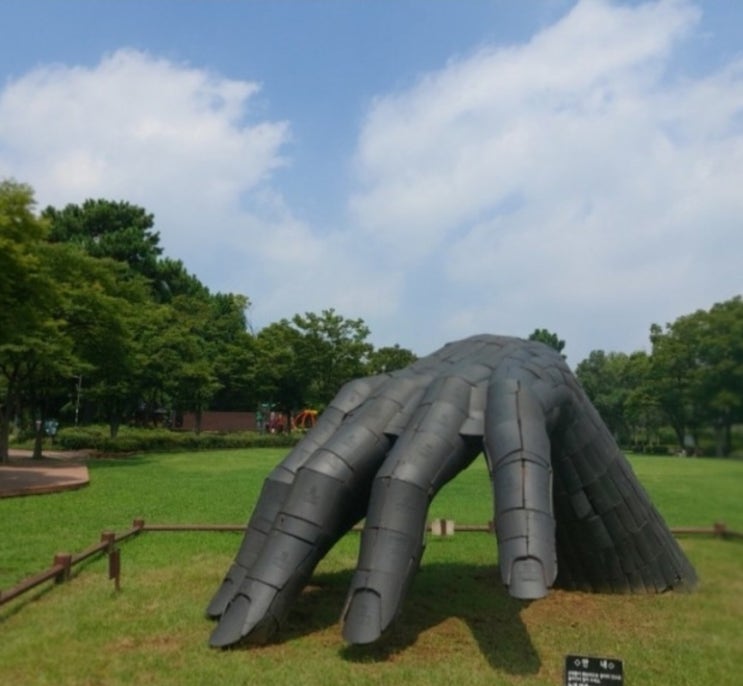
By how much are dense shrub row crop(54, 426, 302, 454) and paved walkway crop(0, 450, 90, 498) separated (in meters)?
3.26

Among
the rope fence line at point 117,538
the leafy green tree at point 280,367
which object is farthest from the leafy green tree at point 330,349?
the rope fence line at point 117,538

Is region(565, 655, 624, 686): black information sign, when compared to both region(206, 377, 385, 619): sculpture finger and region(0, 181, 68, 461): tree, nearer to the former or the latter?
region(206, 377, 385, 619): sculpture finger

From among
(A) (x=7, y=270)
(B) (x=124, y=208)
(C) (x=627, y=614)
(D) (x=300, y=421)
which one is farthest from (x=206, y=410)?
(C) (x=627, y=614)

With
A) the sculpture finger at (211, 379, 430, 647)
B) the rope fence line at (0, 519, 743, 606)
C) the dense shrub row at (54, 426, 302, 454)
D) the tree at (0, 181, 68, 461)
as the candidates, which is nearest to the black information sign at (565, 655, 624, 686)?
the rope fence line at (0, 519, 743, 606)

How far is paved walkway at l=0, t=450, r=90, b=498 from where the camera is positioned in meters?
21.6

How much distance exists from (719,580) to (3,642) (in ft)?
23.3

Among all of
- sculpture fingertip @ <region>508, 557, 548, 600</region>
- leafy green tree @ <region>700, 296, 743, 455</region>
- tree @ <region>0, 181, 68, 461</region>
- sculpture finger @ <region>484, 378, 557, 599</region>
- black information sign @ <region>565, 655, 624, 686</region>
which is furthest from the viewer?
tree @ <region>0, 181, 68, 461</region>

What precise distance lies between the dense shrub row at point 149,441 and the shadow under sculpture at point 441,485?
31.6m

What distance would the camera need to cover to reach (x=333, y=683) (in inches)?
267

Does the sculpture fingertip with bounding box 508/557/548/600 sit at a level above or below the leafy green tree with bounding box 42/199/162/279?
below

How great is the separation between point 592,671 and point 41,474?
23.5 metres

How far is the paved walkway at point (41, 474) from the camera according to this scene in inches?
852

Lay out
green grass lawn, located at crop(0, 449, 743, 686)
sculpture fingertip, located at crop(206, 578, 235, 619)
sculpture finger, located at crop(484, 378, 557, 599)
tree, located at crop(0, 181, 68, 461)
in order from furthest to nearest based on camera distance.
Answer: tree, located at crop(0, 181, 68, 461) < sculpture fingertip, located at crop(206, 578, 235, 619) < green grass lawn, located at crop(0, 449, 743, 686) < sculpture finger, located at crop(484, 378, 557, 599)

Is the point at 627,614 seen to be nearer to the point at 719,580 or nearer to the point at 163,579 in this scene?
the point at 719,580
